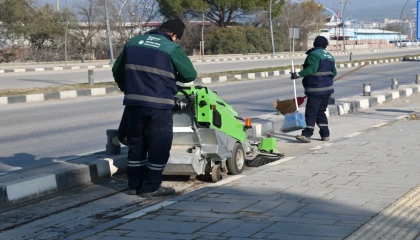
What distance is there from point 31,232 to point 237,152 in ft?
9.31

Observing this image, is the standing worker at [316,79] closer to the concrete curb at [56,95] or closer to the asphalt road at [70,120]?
the asphalt road at [70,120]

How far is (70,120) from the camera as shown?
13.6 m

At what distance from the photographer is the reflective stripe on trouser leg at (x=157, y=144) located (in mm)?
6258

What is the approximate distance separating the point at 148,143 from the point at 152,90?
0.50 metres

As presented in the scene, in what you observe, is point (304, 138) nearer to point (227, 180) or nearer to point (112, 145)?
point (112, 145)

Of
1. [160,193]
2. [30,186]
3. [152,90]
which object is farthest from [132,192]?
[152,90]

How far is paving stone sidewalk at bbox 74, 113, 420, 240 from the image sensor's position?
4.99 metres

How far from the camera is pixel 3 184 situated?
A: 6.42 metres

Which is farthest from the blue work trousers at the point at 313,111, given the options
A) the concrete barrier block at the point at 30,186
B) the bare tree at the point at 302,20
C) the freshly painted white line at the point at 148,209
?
the bare tree at the point at 302,20

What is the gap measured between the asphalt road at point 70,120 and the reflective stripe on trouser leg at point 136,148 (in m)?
2.15

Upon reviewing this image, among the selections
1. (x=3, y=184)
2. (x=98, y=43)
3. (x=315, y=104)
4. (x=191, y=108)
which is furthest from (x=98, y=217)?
(x=98, y=43)

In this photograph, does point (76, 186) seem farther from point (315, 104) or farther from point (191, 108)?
point (315, 104)

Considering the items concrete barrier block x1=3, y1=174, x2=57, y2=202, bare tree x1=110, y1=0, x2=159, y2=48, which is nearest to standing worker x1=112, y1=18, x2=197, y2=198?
concrete barrier block x1=3, y1=174, x2=57, y2=202

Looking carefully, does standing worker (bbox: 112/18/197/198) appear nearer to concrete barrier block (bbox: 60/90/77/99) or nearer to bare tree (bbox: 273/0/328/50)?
concrete barrier block (bbox: 60/90/77/99)
